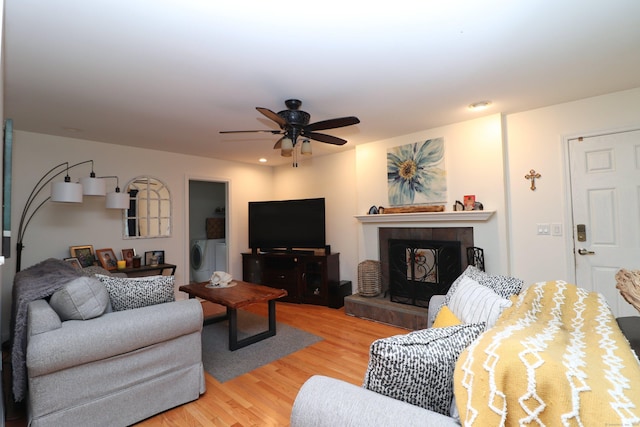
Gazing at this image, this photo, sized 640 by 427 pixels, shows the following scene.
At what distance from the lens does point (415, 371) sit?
3.09 ft

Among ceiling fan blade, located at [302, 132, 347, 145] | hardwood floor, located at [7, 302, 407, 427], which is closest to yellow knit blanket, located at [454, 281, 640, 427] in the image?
hardwood floor, located at [7, 302, 407, 427]

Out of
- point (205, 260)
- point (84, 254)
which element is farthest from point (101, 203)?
point (205, 260)

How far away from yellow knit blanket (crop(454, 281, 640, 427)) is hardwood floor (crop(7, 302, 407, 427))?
1.60 meters

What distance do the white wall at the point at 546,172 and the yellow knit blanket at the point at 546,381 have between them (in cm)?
261

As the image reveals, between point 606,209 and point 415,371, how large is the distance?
309 centimetres

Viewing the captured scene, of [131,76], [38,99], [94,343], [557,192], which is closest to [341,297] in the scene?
[557,192]

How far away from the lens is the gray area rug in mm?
2621

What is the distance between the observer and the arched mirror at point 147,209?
4.20 m

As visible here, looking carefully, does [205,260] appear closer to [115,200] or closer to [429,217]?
[115,200]

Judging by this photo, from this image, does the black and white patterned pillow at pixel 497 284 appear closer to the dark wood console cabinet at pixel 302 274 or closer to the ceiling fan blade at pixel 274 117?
the ceiling fan blade at pixel 274 117

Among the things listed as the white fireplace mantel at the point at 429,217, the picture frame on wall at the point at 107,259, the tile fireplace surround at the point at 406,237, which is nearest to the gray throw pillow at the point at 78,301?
the picture frame on wall at the point at 107,259

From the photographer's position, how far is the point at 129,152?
420 cm

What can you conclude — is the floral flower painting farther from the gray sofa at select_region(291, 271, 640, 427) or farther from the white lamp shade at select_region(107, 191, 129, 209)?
the white lamp shade at select_region(107, 191, 129, 209)

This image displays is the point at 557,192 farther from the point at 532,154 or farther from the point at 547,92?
the point at 547,92
